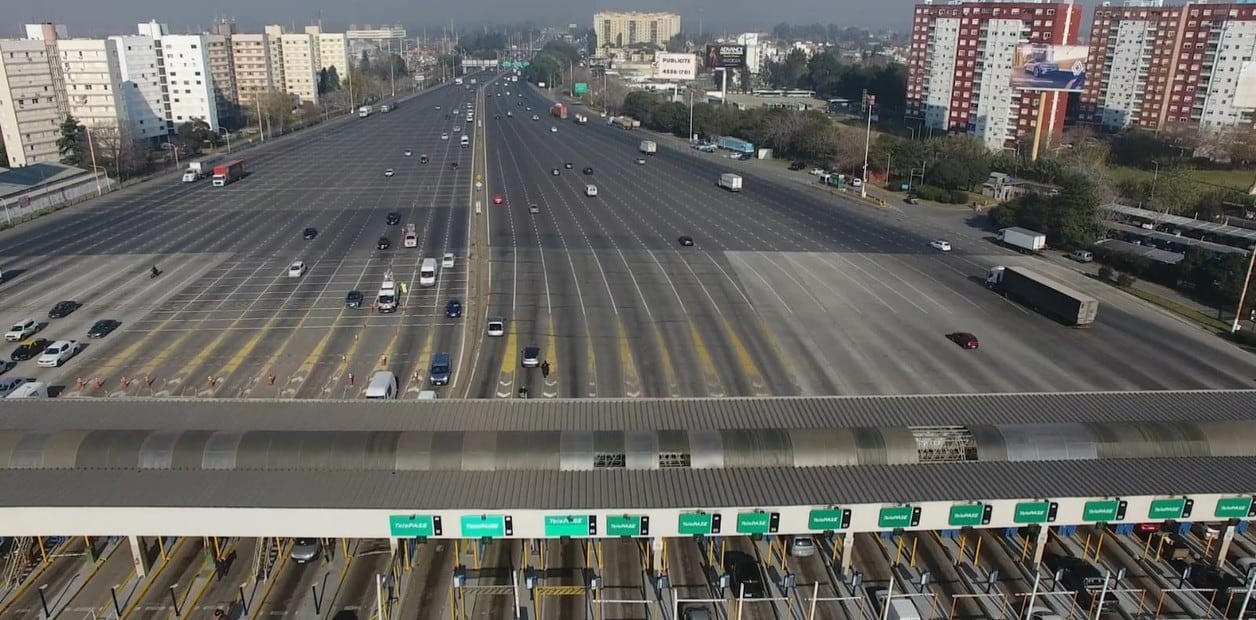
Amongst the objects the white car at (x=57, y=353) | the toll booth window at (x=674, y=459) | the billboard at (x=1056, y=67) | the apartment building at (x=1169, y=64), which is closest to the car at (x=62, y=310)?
the white car at (x=57, y=353)

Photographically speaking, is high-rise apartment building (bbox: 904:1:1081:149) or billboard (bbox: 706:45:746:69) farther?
billboard (bbox: 706:45:746:69)

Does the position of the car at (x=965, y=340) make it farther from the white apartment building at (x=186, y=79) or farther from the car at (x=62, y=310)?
the white apartment building at (x=186, y=79)

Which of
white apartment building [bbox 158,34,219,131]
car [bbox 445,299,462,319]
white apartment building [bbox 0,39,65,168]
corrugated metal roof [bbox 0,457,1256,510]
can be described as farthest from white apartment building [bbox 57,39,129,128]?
corrugated metal roof [bbox 0,457,1256,510]

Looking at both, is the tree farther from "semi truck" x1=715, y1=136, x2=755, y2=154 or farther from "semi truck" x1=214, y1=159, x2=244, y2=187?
"semi truck" x1=715, y1=136, x2=755, y2=154

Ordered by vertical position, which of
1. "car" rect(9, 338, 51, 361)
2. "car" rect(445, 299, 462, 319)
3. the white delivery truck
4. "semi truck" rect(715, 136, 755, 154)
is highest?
"semi truck" rect(715, 136, 755, 154)

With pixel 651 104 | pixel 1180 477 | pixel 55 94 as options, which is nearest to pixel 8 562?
pixel 1180 477

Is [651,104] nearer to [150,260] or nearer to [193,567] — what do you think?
[150,260]
